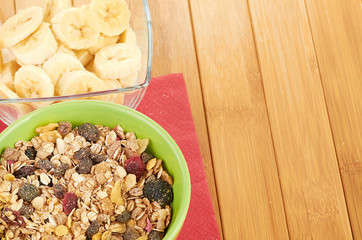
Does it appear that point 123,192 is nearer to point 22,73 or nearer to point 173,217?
point 173,217

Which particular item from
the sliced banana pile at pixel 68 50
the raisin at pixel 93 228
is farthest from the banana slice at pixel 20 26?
the raisin at pixel 93 228

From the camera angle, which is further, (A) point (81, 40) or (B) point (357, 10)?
(B) point (357, 10)

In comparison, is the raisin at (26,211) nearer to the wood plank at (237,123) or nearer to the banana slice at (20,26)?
the banana slice at (20,26)

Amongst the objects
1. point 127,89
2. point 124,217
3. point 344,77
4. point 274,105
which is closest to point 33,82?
point 127,89

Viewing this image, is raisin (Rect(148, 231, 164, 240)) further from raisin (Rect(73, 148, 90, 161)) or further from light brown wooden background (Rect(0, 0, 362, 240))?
light brown wooden background (Rect(0, 0, 362, 240))

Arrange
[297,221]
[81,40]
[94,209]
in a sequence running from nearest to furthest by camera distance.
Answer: [94,209]
[81,40]
[297,221]

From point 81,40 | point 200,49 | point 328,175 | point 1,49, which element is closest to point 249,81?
point 200,49
